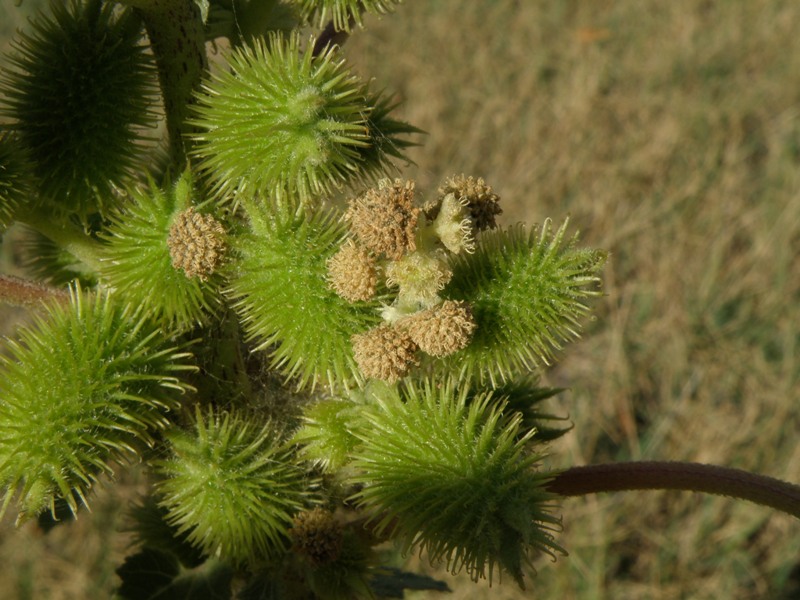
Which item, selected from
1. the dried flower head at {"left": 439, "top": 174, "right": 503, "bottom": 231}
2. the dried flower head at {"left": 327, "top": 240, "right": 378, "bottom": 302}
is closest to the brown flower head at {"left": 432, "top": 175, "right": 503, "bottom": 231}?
the dried flower head at {"left": 439, "top": 174, "right": 503, "bottom": 231}

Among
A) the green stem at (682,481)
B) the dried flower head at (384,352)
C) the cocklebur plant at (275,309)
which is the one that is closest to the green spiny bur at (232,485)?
the cocklebur plant at (275,309)

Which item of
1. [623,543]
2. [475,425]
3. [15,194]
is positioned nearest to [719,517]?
[623,543]

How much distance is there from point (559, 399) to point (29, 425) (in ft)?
11.6

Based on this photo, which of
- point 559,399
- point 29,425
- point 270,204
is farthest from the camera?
point 559,399

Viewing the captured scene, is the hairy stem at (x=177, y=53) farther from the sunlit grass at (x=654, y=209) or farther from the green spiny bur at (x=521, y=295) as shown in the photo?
the sunlit grass at (x=654, y=209)

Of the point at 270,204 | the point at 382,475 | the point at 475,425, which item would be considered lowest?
the point at 382,475

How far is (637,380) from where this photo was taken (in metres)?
4.60

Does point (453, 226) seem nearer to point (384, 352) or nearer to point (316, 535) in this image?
point (384, 352)

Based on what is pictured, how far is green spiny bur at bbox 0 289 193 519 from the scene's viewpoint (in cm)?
134

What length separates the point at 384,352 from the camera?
1.40 m

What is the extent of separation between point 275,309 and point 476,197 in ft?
1.42

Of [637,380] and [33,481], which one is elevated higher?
[637,380]

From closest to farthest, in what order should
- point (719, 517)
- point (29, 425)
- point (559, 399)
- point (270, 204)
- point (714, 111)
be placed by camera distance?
point (29, 425)
point (270, 204)
point (719, 517)
point (559, 399)
point (714, 111)

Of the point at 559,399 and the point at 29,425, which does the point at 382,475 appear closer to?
the point at 29,425
